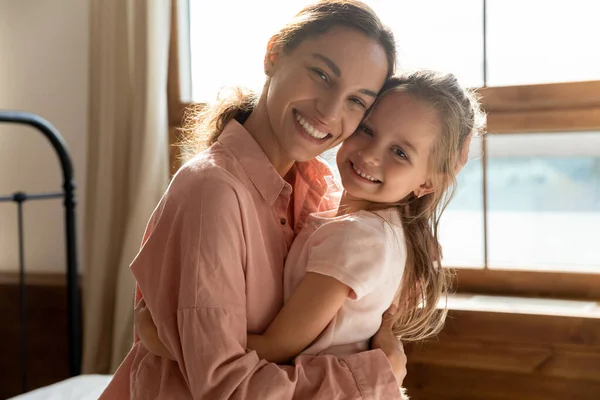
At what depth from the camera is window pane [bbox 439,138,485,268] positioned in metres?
2.21

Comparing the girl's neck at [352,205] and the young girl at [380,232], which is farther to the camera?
the girl's neck at [352,205]

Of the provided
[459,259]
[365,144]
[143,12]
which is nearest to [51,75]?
[143,12]

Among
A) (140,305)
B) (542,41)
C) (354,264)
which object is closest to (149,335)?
(140,305)

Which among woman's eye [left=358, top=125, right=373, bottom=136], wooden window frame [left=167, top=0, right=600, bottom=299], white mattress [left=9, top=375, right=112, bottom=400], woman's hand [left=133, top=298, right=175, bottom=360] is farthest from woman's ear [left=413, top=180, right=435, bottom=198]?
white mattress [left=9, top=375, right=112, bottom=400]

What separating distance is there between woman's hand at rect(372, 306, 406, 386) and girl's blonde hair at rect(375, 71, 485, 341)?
5 cm

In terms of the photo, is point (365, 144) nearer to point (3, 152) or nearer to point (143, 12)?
point (143, 12)

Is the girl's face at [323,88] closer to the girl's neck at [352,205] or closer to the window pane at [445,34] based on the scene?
the girl's neck at [352,205]

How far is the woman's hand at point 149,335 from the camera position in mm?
1139

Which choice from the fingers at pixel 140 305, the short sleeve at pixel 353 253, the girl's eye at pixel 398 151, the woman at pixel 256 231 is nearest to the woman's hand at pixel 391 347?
the woman at pixel 256 231

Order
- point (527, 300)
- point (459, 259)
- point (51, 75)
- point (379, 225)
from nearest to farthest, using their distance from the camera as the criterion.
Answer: point (379, 225), point (527, 300), point (459, 259), point (51, 75)

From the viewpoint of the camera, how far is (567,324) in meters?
1.82

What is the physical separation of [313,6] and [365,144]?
0.86 ft

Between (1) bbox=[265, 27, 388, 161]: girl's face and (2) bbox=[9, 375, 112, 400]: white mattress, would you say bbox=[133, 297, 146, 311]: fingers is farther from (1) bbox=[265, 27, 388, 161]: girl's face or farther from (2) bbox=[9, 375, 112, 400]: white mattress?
(2) bbox=[9, 375, 112, 400]: white mattress

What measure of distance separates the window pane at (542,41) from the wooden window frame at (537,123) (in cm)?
9
